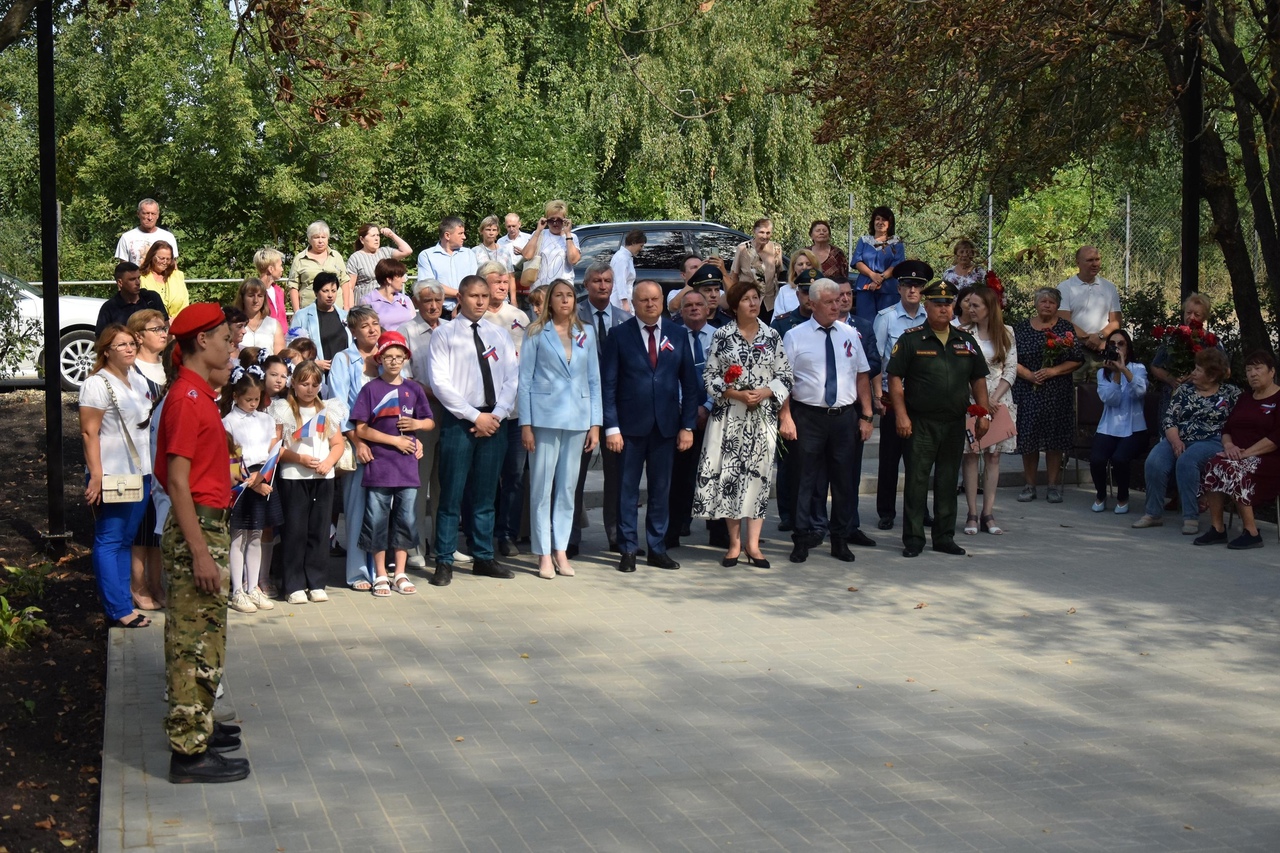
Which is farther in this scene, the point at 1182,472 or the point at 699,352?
the point at 1182,472

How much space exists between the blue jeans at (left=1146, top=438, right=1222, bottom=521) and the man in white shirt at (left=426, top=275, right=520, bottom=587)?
5573 millimetres

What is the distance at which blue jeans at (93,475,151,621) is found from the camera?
8.95 metres

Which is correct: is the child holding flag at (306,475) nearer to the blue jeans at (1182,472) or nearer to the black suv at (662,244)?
the blue jeans at (1182,472)

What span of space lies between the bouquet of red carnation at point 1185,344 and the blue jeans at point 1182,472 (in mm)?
986

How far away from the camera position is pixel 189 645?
641cm

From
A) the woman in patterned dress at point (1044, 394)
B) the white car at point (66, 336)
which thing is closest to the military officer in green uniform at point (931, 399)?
the woman in patterned dress at point (1044, 394)

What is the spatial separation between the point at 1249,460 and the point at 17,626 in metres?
8.97

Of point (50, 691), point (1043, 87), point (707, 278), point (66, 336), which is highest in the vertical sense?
point (1043, 87)

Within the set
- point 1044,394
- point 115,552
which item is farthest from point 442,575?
point 1044,394

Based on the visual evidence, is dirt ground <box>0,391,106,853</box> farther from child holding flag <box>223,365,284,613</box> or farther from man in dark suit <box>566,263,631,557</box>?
man in dark suit <box>566,263,631,557</box>

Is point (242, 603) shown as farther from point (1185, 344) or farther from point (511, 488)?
point (1185, 344)

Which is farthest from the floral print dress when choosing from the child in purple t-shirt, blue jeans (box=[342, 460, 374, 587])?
blue jeans (box=[342, 460, 374, 587])

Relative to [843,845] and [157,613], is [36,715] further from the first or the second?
[843,845]

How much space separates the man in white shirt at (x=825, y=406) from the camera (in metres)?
11.3
